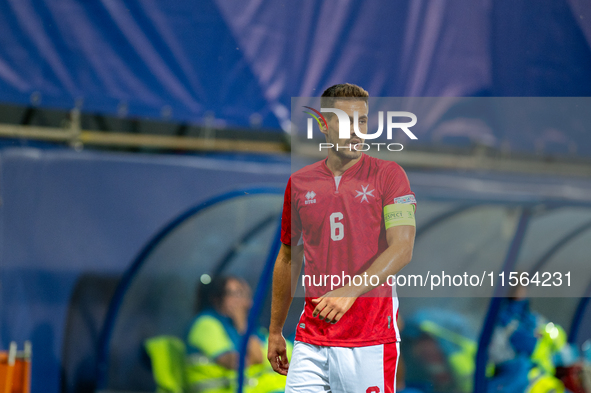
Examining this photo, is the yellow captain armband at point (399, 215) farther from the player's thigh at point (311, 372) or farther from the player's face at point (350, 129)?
the player's thigh at point (311, 372)

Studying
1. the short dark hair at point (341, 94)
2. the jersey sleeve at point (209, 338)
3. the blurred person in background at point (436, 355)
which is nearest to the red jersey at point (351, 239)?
the short dark hair at point (341, 94)

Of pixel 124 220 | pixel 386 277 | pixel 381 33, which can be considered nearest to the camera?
pixel 386 277

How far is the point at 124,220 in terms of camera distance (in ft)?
12.0

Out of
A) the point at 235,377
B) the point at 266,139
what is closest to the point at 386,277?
the point at 235,377

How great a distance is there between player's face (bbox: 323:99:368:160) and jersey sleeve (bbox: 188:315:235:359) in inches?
71.1

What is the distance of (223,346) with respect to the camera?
341 cm

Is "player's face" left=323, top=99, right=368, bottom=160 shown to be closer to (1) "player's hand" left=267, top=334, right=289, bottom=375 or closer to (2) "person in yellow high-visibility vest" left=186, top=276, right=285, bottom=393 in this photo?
(1) "player's hand" left=267, top=334, right=289, bottom=375

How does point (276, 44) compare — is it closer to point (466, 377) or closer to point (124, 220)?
point (124, 220)

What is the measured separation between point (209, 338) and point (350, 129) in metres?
1.94

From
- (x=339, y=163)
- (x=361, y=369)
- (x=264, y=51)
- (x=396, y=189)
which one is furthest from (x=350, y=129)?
(x=264, y=51)

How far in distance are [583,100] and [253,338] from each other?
2067 millimetres

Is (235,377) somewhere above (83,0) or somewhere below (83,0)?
below

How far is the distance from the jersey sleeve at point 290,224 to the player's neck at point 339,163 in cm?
16

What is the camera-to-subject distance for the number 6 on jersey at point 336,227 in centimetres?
195
